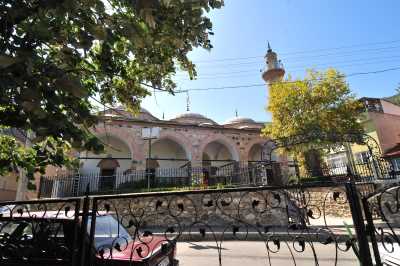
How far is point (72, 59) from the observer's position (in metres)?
2.74

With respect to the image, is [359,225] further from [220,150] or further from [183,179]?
[220,150]

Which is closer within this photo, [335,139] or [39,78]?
[39,78]

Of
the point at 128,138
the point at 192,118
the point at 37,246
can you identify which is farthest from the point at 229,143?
the point at 37,246

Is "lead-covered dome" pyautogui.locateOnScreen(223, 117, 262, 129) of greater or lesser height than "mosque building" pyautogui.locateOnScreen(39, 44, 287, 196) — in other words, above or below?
above

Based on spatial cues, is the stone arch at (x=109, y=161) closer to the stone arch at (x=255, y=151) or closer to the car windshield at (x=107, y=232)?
the stone arch at (x=255, y=151)

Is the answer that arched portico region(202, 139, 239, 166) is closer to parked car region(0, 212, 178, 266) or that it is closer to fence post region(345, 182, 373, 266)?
parked car region(0, 212, 178, 266)

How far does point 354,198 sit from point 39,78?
2.72m

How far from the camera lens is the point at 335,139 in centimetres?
1244

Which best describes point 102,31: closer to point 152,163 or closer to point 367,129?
point 152,163

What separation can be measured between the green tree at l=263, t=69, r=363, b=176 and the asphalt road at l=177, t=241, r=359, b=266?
10109mm

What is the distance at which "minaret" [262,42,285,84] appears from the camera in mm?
22625

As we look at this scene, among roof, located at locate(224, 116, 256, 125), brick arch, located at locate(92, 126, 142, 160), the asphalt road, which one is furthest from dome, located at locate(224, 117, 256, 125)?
the asphalt road

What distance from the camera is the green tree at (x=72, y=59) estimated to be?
1.90 m

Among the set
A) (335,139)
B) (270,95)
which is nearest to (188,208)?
(335,139)
